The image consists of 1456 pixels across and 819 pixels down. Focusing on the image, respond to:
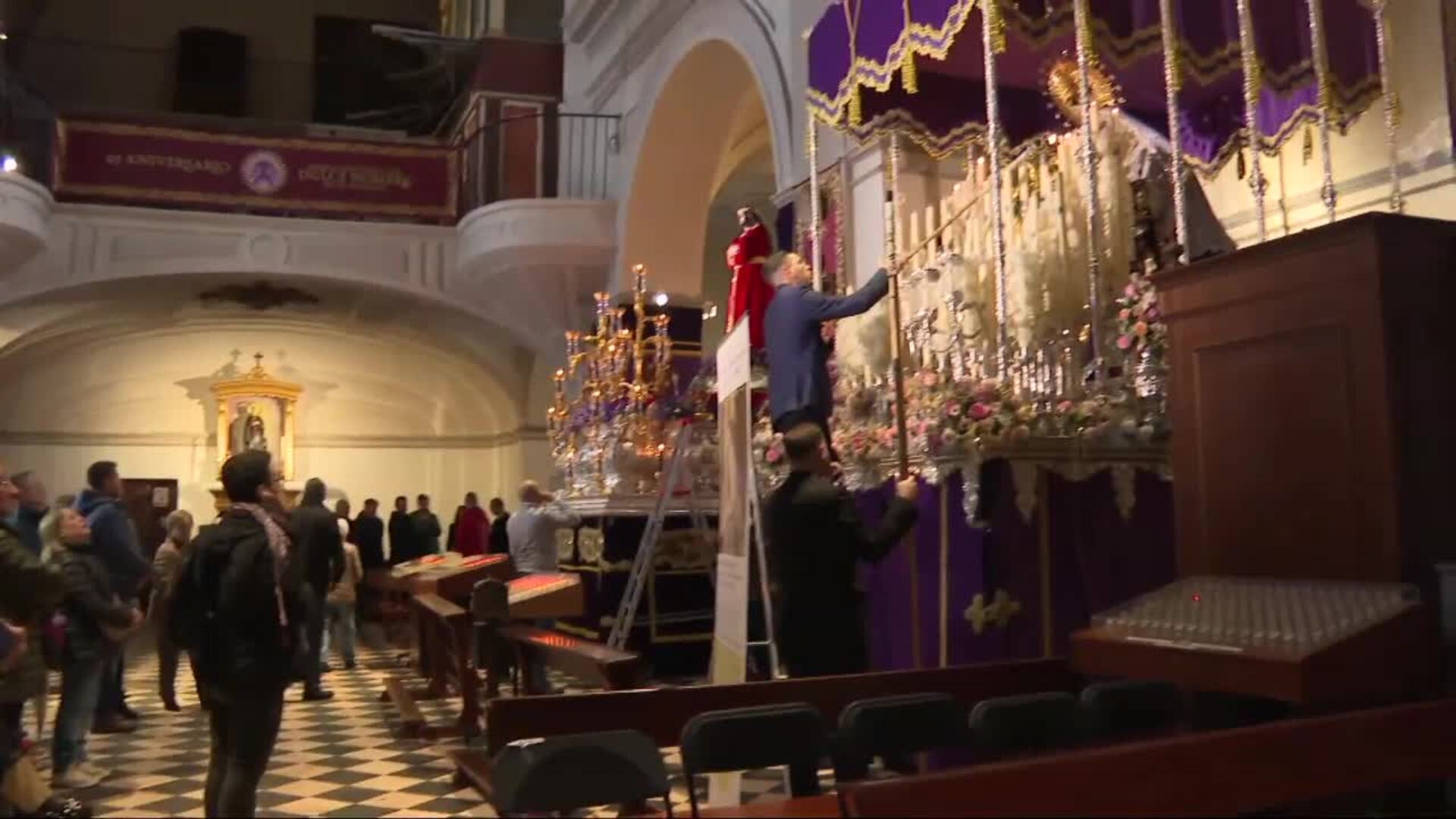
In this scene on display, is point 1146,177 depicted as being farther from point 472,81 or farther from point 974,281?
point 472,81

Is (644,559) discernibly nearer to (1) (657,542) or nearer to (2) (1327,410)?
(1) (657,542)

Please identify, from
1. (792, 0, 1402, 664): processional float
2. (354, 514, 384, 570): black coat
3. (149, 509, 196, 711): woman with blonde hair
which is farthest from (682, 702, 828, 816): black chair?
(354, 514, 384, 570): black coat

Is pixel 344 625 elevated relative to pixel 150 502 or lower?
lower

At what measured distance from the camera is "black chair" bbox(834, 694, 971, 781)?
2.73 metres

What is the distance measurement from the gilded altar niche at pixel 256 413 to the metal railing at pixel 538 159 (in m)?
5.09

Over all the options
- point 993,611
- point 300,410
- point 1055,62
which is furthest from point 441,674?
point 300,410

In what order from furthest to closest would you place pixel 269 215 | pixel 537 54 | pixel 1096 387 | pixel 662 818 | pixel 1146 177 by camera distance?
pixel 537 54, pixel 269 215, pixel 1146 177, pixel 1096 387, pixel 662 818

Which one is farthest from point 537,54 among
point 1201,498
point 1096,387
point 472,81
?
point 1201,498

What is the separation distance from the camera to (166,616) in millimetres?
3465

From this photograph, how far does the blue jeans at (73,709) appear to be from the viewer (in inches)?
185

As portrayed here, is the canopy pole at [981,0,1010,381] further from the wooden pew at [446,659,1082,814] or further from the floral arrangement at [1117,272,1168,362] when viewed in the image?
the wooden pew at [446,659,1082,814]

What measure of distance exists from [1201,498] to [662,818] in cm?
184

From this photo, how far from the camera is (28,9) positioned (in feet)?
50.1

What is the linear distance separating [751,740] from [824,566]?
1.19m
